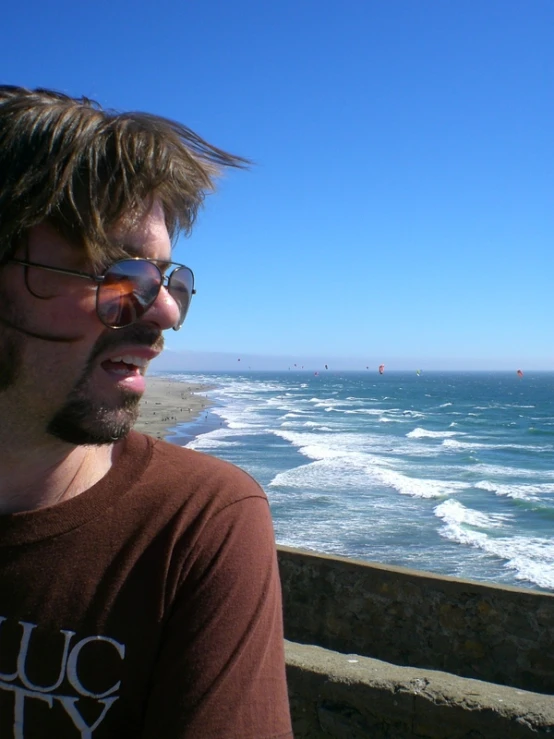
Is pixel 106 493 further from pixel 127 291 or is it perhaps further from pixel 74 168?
pixel 74 168

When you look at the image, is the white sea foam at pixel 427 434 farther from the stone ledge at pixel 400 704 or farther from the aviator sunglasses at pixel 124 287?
the aviator sunglasses at pixel 124 287

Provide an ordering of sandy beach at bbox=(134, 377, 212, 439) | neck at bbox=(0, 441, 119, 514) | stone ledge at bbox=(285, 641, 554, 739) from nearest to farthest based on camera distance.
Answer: neck at bbox=(0, 441, 119, 514)
stone ledge at bbox=(285, 641, 554, 739)
sandy beach at bbox=(134, 377, 212, 439)

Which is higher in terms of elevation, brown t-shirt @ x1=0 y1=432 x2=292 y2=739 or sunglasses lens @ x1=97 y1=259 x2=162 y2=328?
sunglasses lens @ x1=97 y1=259 x2=162 y2=328

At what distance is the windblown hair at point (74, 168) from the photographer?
4.08 feet

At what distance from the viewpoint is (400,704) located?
279 centimetres

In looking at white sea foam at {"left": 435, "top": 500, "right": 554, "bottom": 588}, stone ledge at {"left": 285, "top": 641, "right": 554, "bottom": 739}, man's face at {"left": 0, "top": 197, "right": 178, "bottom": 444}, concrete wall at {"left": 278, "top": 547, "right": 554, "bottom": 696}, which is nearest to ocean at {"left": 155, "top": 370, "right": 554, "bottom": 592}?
white sea foam at {"left": 435, "top": 500, "right": 554, "bottom": 588}

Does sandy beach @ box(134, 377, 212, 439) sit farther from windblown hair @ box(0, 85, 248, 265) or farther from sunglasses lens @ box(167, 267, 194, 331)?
windblown hair @ box(0, 85, 248, 265)

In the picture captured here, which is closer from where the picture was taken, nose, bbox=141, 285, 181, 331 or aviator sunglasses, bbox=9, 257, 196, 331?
aviator sunglasses, bbox=9, 257, 196, 331

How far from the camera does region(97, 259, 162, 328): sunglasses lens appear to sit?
4.19 feet

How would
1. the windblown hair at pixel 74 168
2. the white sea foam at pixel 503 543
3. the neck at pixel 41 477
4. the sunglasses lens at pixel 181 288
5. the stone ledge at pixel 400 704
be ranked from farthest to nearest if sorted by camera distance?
the white sea foam at pixel 503 543
the stone ledge at pixel 400 704
the sunglasses lens at pixel 181 288
the neck at pixel 41 477
the windblown hair at pixel 74 168

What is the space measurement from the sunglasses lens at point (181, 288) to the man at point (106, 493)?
2 centimetres

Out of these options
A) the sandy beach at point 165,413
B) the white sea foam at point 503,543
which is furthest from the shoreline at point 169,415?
the white sea foam at point 503,543

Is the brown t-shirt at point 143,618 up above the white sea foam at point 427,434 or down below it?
above

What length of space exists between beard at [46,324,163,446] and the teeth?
0.03 m
